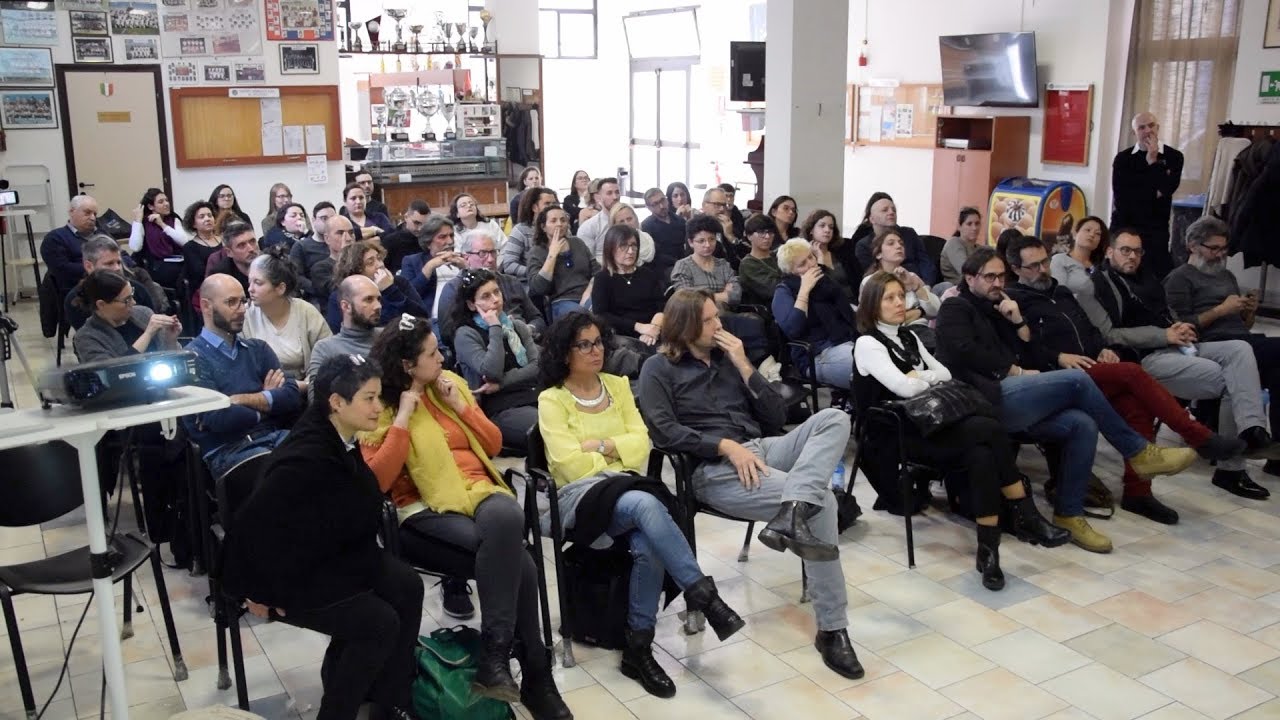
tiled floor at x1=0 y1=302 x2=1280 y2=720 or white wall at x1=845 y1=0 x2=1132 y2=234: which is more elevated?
white wall at x1=845 y1=0 x2=1132 y2=234

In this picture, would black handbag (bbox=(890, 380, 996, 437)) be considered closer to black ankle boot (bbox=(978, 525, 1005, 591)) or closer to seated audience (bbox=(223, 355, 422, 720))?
black ankle boot (bbox=(978, 525, 1005, 591))

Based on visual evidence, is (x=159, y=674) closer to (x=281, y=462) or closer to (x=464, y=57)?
(x=281, y=462)

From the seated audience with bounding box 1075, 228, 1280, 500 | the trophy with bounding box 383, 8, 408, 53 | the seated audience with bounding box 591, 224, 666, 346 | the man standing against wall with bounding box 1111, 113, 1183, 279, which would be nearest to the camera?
the seated audience with bounding box 1075, 228, 1280, 500

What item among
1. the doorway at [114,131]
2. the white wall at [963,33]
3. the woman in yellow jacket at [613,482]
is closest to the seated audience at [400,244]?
the woman in yellow jacket at [613,482]

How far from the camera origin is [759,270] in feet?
20.5

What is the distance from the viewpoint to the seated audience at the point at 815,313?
5.42 m

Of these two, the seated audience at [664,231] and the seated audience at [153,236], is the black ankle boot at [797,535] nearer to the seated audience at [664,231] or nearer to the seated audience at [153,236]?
the seated audience at [664,231]

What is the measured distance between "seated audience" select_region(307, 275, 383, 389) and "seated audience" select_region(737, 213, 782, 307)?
250 centimetres

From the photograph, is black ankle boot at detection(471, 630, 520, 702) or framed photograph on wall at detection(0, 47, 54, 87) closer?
black ankle boot at detection(471, 630, 520, 702)

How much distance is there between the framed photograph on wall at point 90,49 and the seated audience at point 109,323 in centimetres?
604

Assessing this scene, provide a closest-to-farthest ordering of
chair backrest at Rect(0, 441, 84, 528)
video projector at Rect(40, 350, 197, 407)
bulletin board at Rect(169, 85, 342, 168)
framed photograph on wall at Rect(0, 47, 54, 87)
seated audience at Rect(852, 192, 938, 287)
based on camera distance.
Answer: video projector at Rect(40, 350, 197, 407) < chair backrest at Rect(0, 441, 84, 528) < seated audience at Rect(852, 192, 938, 287) < framed photograph on wall at Rect(0, 47, 54, 87) < bulletin board at Rect(169, 85, 342, 168)

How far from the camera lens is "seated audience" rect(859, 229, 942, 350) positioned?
5307 millimetres

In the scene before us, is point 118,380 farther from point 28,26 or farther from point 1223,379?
point 28,26

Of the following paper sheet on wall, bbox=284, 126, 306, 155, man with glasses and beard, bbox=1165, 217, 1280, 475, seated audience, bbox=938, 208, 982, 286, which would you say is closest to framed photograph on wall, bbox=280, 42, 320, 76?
paper sheet on wall, bbox=284, 126, 306, 155
